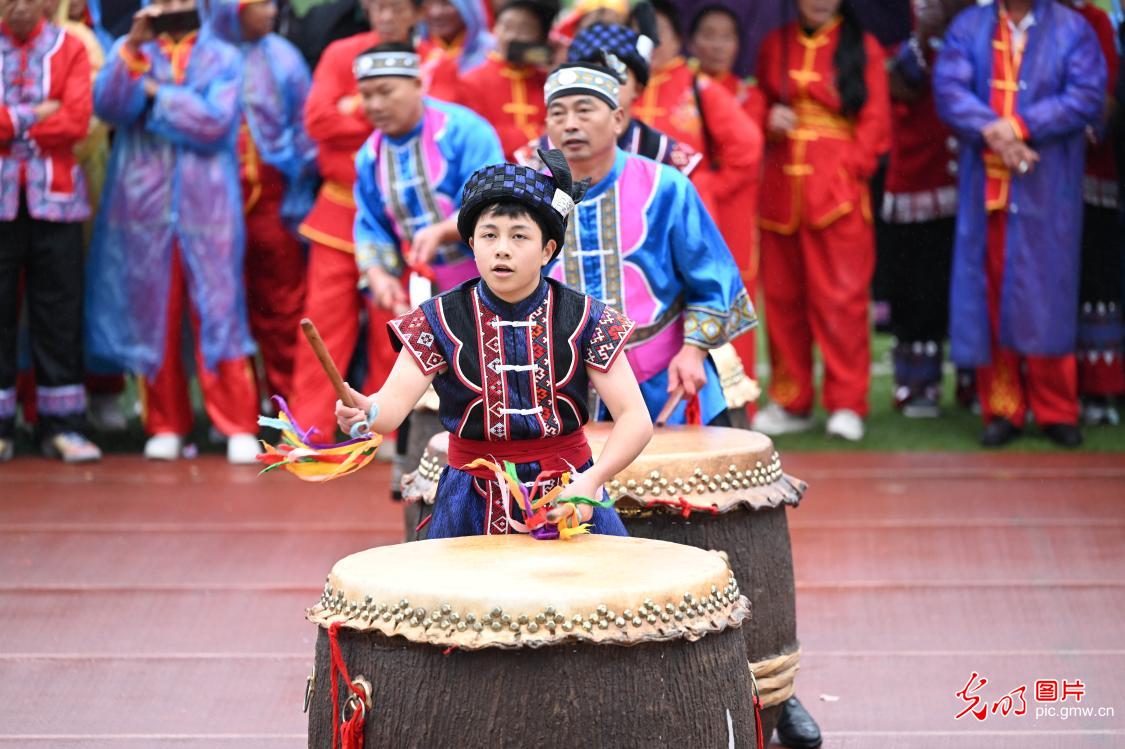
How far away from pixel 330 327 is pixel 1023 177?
8.53ft

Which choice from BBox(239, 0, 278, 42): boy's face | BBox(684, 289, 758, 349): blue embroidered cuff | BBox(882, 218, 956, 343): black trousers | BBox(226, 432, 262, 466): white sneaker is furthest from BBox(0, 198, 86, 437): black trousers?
BBox(684, 289, 758, 349): blue embroidered cuff

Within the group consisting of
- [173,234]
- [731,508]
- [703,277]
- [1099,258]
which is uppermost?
[703,277]

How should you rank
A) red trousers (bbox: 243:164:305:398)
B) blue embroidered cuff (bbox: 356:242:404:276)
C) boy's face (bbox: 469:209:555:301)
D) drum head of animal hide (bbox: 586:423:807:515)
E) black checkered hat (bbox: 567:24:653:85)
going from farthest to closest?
red trousers (bbox: 243:164:305:398)
blue embroidered cuff (bbox: 356:242:404:276)
black checkered hat (bbox: 567:24:653:85)
drum head of animal hide (bbox: 586:423:807:515)
boy's face (bbox: 469:209:555:301)

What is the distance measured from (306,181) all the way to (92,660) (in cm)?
316

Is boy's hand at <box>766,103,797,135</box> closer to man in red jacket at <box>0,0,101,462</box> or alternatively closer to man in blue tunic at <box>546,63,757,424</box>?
man in red jacket at <box>0,0,101,462</box>

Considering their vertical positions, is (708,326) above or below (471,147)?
below

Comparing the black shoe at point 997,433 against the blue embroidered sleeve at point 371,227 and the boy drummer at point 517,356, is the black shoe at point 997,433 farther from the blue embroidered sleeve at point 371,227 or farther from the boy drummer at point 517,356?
the boy drummer at point 517,356

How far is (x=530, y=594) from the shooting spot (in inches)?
93.4

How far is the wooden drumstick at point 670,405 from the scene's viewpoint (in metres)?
3.61

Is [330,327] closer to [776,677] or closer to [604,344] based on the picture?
[776,677]

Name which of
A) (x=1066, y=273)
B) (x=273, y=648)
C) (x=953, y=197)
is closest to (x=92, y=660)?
(x=273, y=648)

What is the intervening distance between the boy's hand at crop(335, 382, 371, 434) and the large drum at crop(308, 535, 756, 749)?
0.24 m

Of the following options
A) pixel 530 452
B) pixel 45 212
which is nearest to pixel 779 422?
pixel 45 212

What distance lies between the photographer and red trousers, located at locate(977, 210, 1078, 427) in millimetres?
6691
